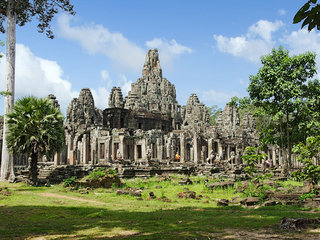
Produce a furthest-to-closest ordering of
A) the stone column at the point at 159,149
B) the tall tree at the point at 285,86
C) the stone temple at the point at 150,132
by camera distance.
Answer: the stone column at the point at 159,149 < the stone temple at the point at 150,132 < the tall tree at the point at 285,86

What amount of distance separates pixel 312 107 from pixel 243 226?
2073 cm

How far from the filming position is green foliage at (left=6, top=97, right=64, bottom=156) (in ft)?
68.9

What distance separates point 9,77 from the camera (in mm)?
24219

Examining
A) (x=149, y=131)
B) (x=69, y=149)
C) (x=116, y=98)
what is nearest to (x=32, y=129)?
(x=69, y=149)

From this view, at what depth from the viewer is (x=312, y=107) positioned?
26344mm

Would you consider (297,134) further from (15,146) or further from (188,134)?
(15,146)

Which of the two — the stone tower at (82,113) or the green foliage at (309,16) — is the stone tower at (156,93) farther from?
the green foliage at (309,16)

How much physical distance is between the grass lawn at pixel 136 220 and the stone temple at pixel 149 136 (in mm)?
10656

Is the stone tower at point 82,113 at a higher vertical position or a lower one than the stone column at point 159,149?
higher

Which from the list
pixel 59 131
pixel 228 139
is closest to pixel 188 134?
pixel 228 139


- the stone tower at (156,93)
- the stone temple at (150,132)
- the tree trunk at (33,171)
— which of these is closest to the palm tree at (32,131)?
the tree trunk at (33,171)

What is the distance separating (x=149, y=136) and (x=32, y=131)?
702 inches

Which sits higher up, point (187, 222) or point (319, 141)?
point (319, 141)

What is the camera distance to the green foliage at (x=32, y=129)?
68.9ft
